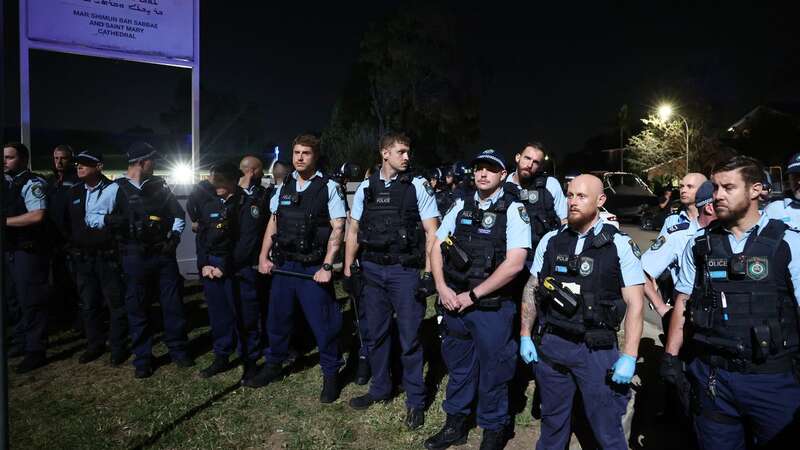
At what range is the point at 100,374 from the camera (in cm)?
549

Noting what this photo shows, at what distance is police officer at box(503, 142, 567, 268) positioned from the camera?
5.20m

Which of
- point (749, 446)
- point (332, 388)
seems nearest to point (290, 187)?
point (332, 388)

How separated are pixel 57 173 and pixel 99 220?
2.13 meters

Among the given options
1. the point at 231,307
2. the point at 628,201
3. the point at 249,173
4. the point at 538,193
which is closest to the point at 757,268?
the point at 538,193

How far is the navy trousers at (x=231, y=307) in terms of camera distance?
17.8ft

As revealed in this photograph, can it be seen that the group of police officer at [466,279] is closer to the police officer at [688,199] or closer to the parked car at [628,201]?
the police officer at [688,199]

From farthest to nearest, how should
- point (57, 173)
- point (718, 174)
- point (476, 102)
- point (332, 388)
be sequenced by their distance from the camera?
point (476, 102) < point (57, 173) < point (332, 388) < point (718, 174)

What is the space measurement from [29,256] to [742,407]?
20.7ft

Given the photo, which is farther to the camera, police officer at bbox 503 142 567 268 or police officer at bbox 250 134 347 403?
police officer at bbox 503 142 567 268

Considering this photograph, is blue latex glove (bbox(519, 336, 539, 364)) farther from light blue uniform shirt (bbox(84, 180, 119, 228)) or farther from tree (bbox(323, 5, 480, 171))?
tree (bbox(323, 5, 480, 171))

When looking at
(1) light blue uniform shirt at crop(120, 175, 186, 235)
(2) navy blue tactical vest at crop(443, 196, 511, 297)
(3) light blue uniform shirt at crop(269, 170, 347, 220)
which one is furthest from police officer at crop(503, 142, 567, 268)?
(1) light blue uniform shirt at crop(120, 175, 186, 235)

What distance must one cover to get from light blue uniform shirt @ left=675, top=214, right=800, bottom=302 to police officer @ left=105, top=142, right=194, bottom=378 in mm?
4638

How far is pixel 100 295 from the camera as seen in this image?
19.4ft

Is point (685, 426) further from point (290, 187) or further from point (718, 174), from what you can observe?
point (290, 187)
